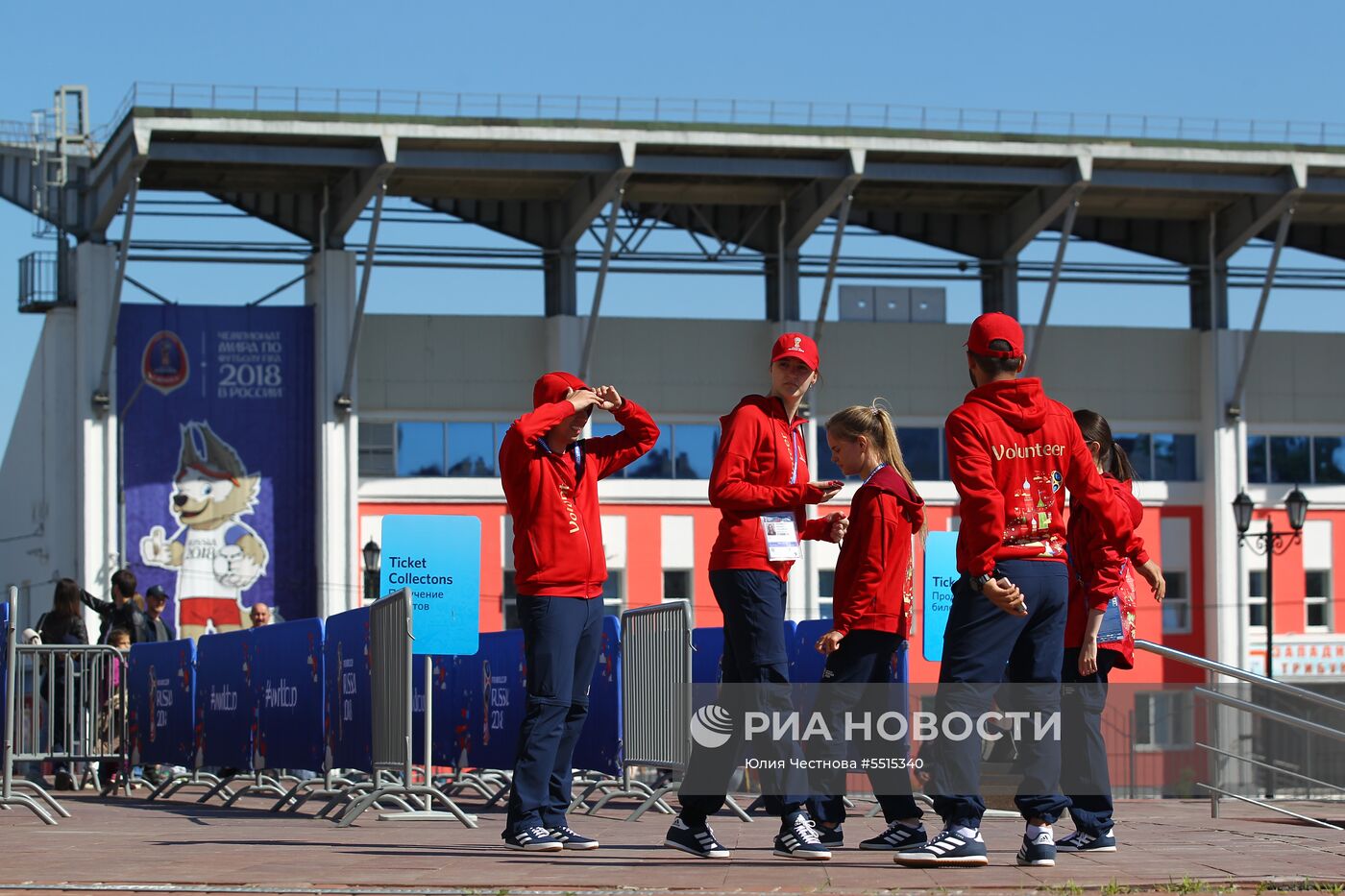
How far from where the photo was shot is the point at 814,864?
7051 mm

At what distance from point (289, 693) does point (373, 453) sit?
2937cm

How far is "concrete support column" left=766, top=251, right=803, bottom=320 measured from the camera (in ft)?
141

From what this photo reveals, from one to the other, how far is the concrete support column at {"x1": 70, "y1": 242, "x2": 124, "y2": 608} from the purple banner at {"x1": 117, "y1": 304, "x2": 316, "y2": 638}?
13.1 inches

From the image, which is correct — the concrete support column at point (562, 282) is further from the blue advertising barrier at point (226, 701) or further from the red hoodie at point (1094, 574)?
the red hoodie at point (1094, 574)

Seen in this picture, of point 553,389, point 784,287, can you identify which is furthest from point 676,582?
point 553,389

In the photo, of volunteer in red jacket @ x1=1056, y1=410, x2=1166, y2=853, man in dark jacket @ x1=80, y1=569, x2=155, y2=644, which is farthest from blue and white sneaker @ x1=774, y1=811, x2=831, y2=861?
man in dark jacket @ x1=80, y1=569, x2=155, y2=644

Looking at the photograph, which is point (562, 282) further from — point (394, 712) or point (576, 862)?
point (576, 862)

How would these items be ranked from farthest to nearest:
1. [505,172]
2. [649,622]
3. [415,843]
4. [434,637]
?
[505,172] < [434,637] < [649,622] < [415,843]

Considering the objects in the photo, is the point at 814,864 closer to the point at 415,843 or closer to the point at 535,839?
the point at 535,839

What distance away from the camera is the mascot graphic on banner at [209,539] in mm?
39281

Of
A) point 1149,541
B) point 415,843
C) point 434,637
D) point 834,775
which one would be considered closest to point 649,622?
point 434,637

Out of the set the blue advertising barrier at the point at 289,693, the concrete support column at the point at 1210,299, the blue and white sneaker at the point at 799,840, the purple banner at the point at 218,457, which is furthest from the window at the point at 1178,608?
the blue and white sneaker at the point at 799,840

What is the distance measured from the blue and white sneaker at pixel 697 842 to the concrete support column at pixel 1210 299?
39820 mm

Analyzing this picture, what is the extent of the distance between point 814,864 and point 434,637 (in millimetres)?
5796
